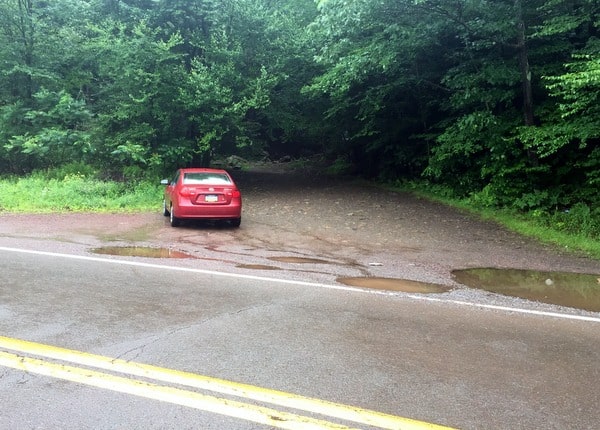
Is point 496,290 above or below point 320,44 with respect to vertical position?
below

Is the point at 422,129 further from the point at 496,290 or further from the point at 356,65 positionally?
the point at 496,290

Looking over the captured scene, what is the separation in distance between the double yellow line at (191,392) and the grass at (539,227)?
891cm

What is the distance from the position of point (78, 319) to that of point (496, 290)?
234 inches

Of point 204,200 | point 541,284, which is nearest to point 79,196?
point 204,200

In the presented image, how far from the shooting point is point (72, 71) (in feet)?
83.6

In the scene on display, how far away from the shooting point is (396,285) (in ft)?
26.2

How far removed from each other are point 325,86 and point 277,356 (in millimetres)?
15748

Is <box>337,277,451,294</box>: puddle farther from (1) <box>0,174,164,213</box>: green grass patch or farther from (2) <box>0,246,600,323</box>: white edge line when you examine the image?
(1) <box>0,174,164,213</box>: green grass patch

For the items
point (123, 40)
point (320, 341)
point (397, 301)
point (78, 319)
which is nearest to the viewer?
point (320, 341)

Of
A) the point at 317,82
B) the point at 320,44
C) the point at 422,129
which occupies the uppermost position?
the point at 320,44

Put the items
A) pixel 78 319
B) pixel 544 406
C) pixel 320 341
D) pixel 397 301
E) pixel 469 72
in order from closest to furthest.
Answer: pixel 544 406 → pixel 320 341 → pixel 78 319 → pixel 397 301 → pixel 469 72

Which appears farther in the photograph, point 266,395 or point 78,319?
point 78,319

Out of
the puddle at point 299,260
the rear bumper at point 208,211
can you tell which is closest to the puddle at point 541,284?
the puddle at point 299,260

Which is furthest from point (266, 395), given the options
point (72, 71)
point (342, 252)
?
point (72, 71)
